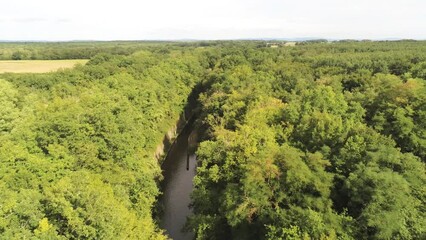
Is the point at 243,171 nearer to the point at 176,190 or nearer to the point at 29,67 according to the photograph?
the point at 176,190

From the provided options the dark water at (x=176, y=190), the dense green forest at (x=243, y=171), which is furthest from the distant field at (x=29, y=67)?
the dark water at (x=176, y=190)

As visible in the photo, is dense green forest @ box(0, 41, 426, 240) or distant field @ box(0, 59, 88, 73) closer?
dense green forest @ box(0, 41, 426, 240)

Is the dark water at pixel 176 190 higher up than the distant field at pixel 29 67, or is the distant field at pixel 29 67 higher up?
the distant field at pixel 29 67

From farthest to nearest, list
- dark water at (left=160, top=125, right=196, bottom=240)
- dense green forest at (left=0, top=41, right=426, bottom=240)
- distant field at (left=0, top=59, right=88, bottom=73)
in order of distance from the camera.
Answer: distant field at (left=0, top=59, right=88, bottom=73) → dark water at (left=160, top=125, right=196, bottom=240) → dense green forest at (left=0, top=41, right=426, bottom=240)

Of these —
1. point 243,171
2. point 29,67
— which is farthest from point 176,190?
point 29,67

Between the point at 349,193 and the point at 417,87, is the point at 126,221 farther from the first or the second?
the point at 417,87

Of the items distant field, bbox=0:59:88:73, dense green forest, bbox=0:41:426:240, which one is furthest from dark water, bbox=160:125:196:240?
distant field, bbox=0:59:88:73

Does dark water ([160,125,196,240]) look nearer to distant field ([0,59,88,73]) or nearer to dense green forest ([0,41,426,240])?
dense green forest ([0,41,426,240])

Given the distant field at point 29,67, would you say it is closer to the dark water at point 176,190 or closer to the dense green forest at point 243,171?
the dense green forest at point 243,171
